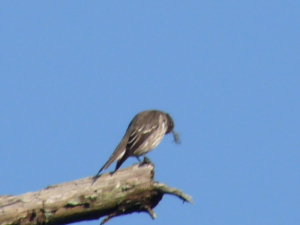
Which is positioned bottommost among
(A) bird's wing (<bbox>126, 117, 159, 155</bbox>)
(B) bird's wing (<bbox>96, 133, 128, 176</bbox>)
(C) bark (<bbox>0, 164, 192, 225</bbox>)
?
(C) bark (<bbox>0, 164, 192, 225</bbox>)

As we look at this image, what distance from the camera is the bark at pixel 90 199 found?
23.7 feet

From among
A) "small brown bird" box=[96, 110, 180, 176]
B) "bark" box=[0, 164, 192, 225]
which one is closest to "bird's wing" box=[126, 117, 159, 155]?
"small brown bird" box=[96, 110, 180, 176]

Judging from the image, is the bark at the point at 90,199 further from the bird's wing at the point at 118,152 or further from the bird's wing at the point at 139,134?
the bird's wing at the point at 139,134

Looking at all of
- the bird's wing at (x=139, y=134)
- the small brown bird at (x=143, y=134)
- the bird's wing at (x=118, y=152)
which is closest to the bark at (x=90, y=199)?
the bird's wing at (x=118, y=152)

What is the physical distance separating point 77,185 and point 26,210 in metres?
0.71

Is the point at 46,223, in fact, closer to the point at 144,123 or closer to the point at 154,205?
the point at 154,205

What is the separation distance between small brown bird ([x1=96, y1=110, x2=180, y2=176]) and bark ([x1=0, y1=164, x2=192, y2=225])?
1.49m

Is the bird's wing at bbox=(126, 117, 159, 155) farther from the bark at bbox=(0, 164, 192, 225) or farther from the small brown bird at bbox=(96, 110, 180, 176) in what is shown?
the bark at bbox=(0, 164, 192, 225)

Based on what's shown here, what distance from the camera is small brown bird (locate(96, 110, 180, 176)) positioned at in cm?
997

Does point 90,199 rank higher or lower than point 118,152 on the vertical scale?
lower

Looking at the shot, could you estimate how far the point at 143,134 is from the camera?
34.7ft

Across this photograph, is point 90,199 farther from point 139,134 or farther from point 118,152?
point 139,134

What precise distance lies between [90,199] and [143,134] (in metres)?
3.31

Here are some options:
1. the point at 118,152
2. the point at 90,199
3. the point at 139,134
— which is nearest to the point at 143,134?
the point at 139,134
